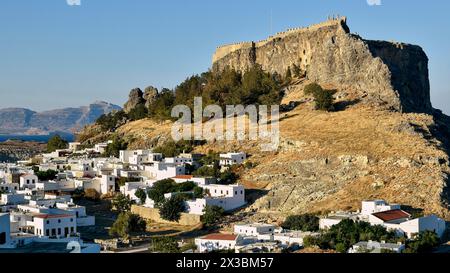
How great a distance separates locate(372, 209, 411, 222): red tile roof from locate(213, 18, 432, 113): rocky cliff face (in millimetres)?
17631

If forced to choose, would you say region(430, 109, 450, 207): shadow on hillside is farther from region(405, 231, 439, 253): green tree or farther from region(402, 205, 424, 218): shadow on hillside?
region(405, 231, 439, 253): green tree

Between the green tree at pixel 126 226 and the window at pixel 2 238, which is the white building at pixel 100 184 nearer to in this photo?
the green tree at pixel 126 226

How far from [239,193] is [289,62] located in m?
23.4

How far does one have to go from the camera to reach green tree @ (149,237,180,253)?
25081 millimetres

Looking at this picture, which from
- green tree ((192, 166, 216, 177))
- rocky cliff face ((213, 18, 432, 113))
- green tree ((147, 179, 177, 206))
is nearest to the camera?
green tree ((147, 179, 177, 206))

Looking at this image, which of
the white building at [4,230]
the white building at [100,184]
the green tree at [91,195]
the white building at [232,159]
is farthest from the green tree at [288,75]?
the white building at [4,230]

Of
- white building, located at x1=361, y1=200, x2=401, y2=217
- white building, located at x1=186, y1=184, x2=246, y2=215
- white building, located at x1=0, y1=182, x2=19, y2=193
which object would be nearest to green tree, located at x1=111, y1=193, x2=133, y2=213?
white building, located at x1=186, y1=184, x2=246, y2=215

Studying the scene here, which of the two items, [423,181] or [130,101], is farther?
[130,101]

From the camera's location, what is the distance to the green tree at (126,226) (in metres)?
31.0

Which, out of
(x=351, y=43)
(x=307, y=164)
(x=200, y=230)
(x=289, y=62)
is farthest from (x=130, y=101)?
(x=200, y=230)

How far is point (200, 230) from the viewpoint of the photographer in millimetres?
32625

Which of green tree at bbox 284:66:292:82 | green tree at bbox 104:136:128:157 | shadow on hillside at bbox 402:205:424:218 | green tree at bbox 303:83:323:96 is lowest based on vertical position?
shadow on hillside at bbox 402:205:424:218

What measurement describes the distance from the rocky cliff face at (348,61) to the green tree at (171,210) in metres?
18.2
